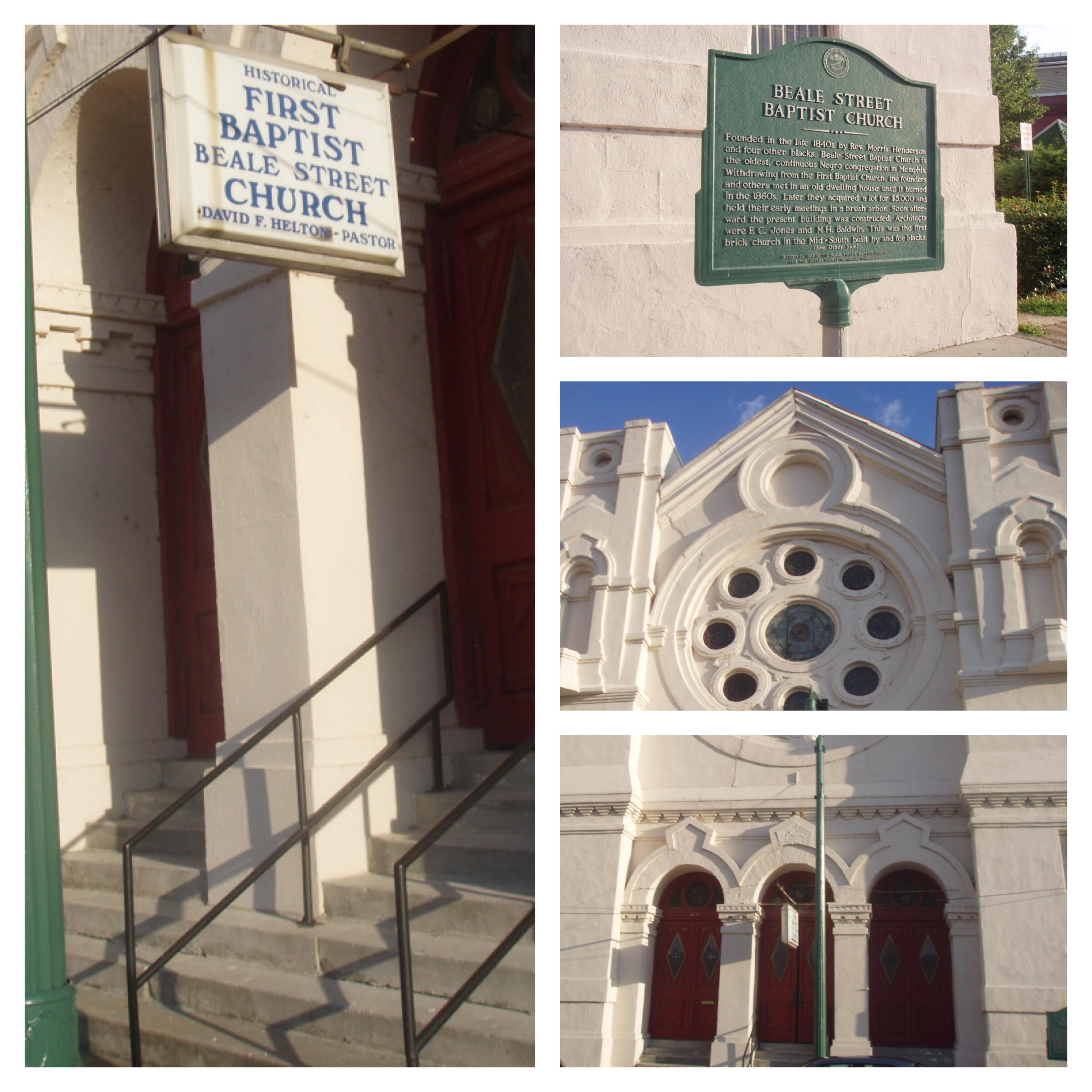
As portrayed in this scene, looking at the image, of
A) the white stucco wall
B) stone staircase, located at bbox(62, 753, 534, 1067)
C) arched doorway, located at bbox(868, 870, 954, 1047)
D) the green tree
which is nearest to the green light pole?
stone staircase, located at bbox(62, 753, 534, 1067)

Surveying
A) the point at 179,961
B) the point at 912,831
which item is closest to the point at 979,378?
the point at 912,831

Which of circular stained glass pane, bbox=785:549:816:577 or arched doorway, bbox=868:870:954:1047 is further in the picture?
circular stained glass pane, bbox=785:549:816:577

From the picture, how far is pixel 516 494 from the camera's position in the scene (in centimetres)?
655

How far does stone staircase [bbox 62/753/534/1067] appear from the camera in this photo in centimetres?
477

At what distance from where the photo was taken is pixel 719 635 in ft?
13.2

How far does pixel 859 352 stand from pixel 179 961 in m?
4.30

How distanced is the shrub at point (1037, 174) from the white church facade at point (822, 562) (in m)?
2.00

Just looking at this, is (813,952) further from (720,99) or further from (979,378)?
(720,99)

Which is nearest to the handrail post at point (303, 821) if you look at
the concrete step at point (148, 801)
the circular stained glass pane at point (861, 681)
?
the concrete step at point (148, 801)

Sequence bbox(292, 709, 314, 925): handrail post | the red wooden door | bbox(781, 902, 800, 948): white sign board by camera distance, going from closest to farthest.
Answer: bbox(781, 902, 800, 948): white sign board < bbox(292, 709, 314, 925): handrail post < the red wooden door

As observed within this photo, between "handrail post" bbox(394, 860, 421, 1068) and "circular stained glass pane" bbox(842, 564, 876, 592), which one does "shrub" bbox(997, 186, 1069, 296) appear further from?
"handrail post" bbox(394, 860, 421, 1068)

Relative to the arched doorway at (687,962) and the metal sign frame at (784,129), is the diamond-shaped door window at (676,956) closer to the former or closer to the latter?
the arched doorway at (687,962)

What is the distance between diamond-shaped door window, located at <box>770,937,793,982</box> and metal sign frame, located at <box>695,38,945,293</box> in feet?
7.12

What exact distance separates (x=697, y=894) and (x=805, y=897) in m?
0.38
